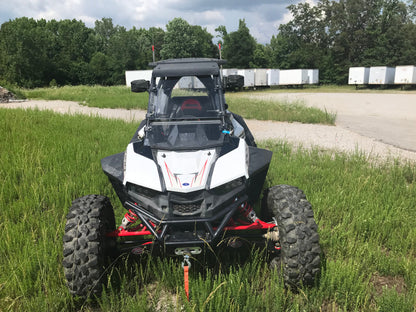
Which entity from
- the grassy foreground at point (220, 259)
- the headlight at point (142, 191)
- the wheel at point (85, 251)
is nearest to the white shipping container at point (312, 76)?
the grassy foreground at point (220, 259)

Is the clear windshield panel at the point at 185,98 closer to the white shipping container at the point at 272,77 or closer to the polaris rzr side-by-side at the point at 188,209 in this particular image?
the polaris rzr side-by-side at the point at 188,209

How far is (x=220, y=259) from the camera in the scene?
334 centimetres

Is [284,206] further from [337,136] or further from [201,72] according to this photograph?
[337,136]

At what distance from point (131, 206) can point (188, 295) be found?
0.88m

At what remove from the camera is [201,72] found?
12.6 feet

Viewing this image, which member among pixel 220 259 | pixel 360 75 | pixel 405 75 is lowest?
pixel 220 259

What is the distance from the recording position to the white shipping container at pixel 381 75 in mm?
38562

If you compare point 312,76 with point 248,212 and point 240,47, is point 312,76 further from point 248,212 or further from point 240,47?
point 248,212

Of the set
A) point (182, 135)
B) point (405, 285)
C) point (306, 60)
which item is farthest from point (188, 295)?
point (306, 60)

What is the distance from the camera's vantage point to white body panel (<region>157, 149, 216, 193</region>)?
2680 millimetres

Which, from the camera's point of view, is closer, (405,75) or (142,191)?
(142,191)

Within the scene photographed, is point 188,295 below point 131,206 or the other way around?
below

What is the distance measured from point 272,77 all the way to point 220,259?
1730 inches

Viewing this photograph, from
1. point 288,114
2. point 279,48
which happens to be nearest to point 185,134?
point 288,114
